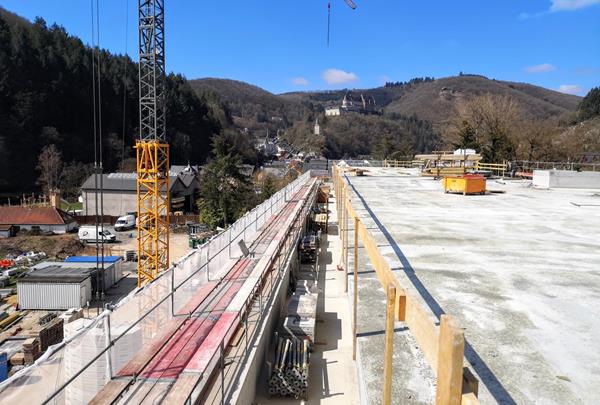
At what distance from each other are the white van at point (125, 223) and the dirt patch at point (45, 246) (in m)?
8.97

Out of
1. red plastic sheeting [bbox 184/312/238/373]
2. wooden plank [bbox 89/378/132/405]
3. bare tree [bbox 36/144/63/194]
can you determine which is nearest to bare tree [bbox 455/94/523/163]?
red plastic sheeting [bbox 184/312/238/373]

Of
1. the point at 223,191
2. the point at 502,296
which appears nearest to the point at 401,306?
the point at 502,296

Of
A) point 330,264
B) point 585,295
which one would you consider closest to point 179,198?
point 330,264

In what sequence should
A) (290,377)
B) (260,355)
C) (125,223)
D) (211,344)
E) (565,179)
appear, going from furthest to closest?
(125,223), (565,179), (260,355), (290,377), (211,344)

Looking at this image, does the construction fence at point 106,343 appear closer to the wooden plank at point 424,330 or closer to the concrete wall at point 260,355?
the concrete wall at point 260,355

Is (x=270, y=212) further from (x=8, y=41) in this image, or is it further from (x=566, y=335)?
(x=8, y=41)

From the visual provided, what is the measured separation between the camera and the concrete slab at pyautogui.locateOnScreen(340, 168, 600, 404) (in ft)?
13.5

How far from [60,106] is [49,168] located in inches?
1005

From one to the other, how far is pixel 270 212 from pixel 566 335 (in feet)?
60.7

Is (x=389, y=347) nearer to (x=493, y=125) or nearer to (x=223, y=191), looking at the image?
(x=493, y=125)

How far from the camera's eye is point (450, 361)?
7.54 ft

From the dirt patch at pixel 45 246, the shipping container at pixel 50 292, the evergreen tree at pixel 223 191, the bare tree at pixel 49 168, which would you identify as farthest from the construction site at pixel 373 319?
the bare tree at pixel 49 168

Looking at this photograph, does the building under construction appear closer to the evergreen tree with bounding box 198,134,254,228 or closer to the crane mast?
the crane mast

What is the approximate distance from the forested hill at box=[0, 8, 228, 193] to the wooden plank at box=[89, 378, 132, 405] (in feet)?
254
